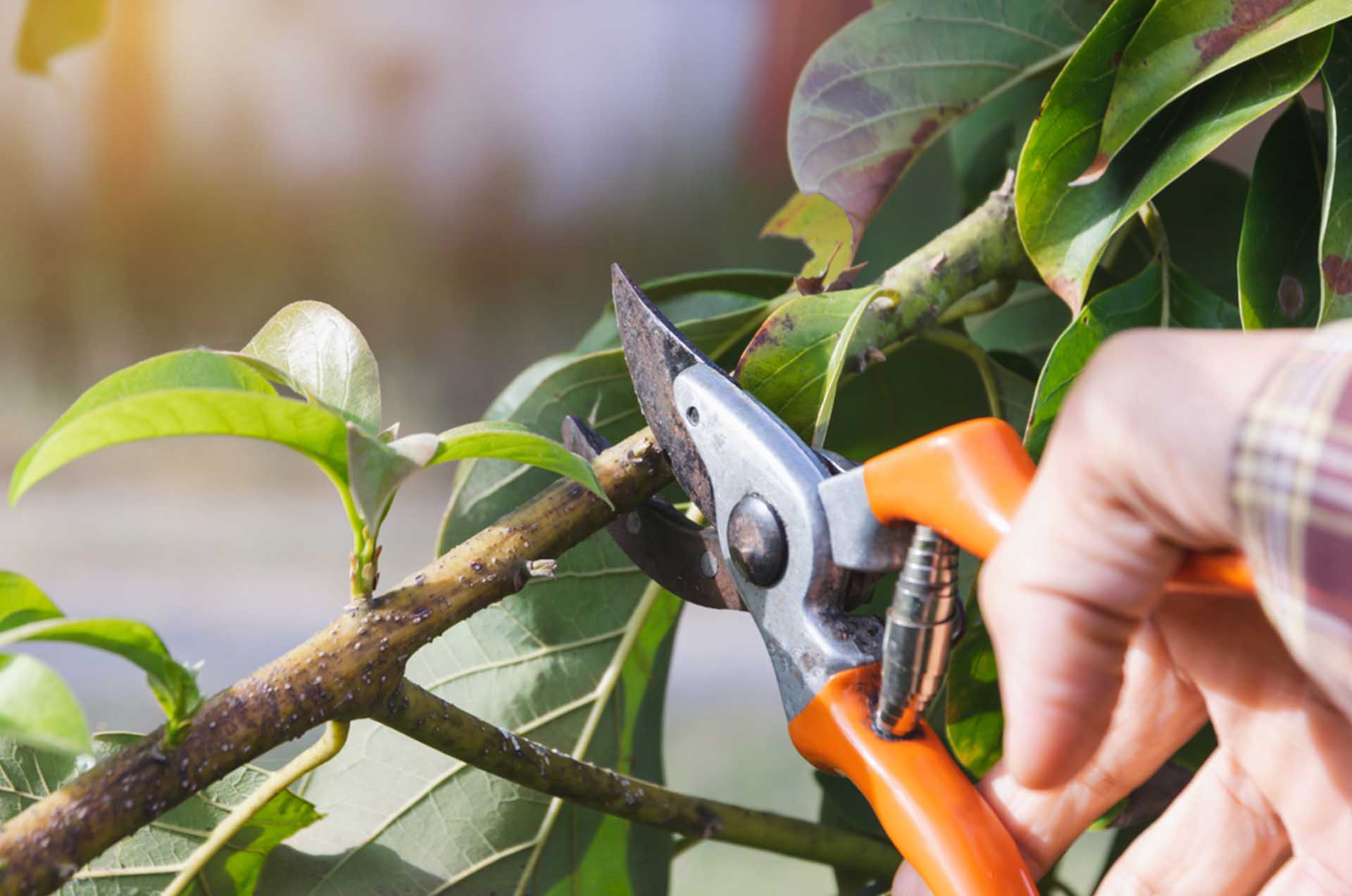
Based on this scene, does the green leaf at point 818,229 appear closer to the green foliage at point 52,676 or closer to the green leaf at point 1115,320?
the green leaf at point 1115,320

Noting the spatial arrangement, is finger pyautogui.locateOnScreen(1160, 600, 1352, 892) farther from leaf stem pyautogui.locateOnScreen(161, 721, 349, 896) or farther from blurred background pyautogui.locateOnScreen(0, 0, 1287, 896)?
blurred background pyautogui.locateOnScreen(0, 0, 1287, 896)

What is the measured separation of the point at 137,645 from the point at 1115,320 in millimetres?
332

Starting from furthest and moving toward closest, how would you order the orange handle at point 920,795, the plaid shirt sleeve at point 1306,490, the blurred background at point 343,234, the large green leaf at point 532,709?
the blurred background at point 343,234, the large green leaf at point 532,709, the orange handle at point 920,795, the plaid shirt sleeve at point 1306,490

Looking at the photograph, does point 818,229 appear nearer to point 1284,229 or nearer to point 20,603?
point 1284,229

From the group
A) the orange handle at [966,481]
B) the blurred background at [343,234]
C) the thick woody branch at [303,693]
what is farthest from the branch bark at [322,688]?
the blurred background at [343,234]

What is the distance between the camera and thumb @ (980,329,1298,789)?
189 millimetres

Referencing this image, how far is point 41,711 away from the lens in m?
0.21

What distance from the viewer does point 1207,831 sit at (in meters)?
0.33

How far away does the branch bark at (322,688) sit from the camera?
235 millimetres

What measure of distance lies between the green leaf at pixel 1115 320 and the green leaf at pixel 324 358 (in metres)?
0.21

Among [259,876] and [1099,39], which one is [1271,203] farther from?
[259,876]

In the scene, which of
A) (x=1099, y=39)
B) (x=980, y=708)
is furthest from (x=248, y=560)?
(x=1099, y=39)

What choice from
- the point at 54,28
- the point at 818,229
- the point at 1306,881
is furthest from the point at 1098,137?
the point at 54,28

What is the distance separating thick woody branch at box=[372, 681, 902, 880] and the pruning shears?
73 mm
